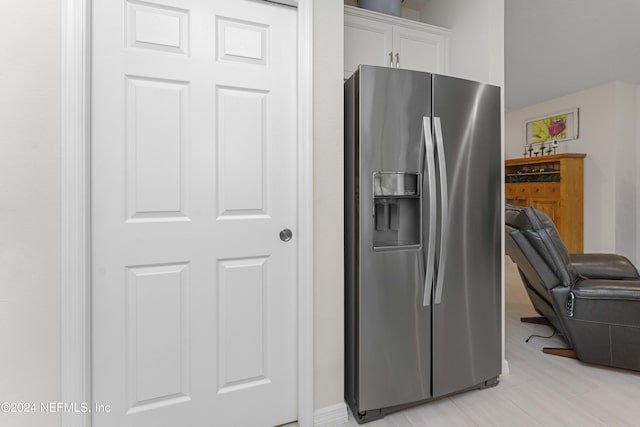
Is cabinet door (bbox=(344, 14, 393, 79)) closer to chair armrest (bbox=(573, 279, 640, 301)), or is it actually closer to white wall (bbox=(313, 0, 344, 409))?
white wall (bbox=(313, 0, 344, 409))

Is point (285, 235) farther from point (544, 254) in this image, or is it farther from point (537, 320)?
point (537, 320)

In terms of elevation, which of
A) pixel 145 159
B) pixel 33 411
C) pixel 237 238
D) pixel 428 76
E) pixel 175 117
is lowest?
pixel 33 411

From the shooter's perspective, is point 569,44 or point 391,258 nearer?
point 391,258

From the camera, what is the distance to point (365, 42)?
207 centimetres

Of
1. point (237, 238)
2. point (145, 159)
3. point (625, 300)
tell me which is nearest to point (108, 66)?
point (145, 159)

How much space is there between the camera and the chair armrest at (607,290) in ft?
6.63

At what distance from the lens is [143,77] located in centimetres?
137

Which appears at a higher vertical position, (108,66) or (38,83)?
(108,66)

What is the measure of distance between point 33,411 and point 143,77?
139 centimetres

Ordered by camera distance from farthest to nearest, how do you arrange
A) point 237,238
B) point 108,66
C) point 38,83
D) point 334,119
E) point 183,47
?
point 334,119 < point 237,238 < point 183,47 < point 108,66 < point 38,83

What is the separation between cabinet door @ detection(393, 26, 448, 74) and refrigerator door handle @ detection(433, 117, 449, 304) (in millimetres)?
735

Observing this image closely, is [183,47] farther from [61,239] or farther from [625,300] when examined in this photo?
[625,300]

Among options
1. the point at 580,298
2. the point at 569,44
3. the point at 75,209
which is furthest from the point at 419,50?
the point at 75,209

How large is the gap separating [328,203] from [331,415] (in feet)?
3.58
